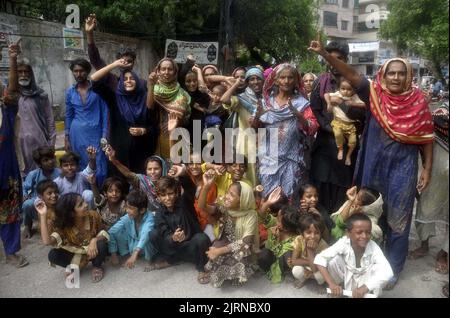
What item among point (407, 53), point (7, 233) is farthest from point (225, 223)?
point (407, 53)

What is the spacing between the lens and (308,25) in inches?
682

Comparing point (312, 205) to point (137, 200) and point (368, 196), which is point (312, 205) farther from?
point (137, 200)

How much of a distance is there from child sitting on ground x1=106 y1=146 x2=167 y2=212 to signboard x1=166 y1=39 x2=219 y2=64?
751 centimetres

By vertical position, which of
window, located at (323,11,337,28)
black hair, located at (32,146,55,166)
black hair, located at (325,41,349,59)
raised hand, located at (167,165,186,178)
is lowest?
raised hand, located at (167,165,186,178)

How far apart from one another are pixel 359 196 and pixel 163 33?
34.4 feet

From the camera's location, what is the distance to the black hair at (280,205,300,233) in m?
2.91

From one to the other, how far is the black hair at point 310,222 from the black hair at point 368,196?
345mm

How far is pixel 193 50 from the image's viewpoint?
1064 centimetres

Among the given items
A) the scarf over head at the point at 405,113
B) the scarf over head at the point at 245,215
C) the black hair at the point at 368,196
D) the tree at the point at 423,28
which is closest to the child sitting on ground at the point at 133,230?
the scarf over head at the point at 245,215

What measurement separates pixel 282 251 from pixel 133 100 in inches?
76.1

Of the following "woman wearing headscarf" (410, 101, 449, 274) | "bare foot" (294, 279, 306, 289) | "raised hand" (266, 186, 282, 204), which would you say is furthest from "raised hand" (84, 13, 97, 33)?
"woman wearing headscarf" (410, 101, 449, 274)

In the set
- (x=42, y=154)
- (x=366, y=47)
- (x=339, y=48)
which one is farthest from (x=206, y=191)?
(x=366, y=47)

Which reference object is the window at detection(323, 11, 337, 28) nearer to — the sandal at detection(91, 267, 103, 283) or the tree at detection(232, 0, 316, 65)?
the tree at detection(232, 0, 316, 65)

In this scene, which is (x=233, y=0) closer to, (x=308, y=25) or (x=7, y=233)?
(x=308, y=25)
